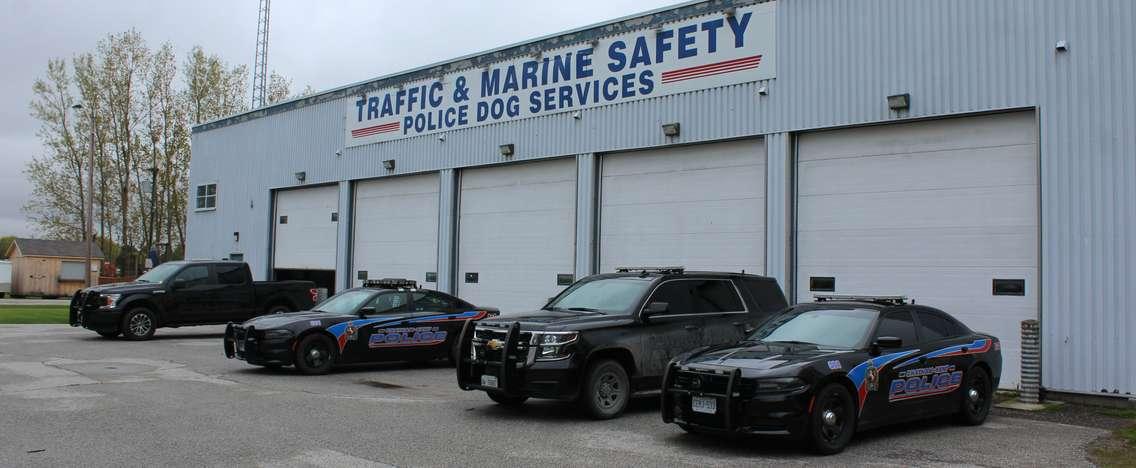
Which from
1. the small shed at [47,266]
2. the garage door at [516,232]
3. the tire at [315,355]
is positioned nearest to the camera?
the tire at [315,355]

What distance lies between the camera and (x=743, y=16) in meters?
16.9

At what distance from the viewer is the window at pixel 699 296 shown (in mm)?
11211

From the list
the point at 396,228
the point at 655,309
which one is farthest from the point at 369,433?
the point at 396,228

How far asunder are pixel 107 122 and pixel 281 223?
34179 mm

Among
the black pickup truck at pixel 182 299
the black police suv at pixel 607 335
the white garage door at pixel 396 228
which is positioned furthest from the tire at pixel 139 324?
the black police suv at pixel 607 335

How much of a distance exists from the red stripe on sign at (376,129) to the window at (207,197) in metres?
9.09

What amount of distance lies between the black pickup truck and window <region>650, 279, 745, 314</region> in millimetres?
12289

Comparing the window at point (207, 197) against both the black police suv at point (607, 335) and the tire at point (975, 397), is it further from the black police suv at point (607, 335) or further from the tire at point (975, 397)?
the tire at point (975, 397)

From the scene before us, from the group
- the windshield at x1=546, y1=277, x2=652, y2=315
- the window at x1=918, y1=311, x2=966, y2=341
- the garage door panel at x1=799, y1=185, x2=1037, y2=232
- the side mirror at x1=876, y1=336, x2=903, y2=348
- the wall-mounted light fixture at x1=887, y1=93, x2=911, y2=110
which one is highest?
the wall-mounted light fixture at x1=887, y1=93, x2=911, y2=110

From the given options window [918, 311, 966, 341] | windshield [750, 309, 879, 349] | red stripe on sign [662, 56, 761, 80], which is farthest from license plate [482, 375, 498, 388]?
red stripe on sign [662, 56, 761, 80]

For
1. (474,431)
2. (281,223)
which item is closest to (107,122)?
(281,223)

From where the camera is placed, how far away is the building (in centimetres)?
1279

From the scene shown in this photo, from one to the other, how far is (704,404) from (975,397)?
364 cm

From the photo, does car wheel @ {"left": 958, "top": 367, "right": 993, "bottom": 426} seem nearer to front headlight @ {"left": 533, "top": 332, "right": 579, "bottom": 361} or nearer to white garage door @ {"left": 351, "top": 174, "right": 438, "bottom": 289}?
front headlight @ {"left": 533, "top": 332, "right": 579, "bottom": 361}
